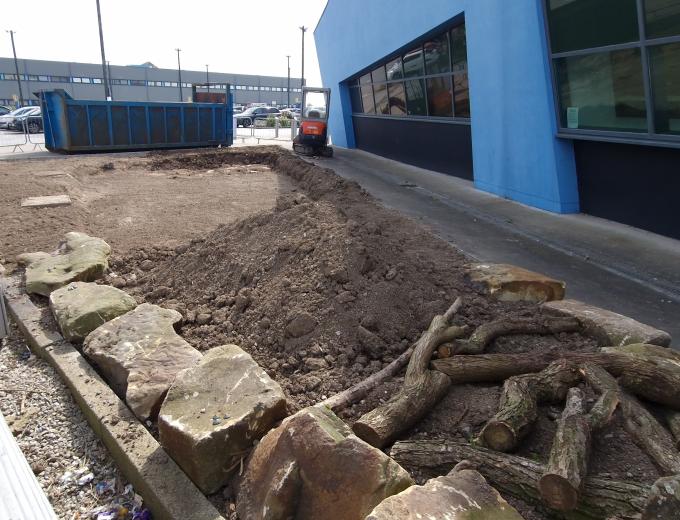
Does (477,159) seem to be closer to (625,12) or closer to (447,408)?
(625,12)

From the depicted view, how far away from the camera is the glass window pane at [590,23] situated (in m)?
7.64

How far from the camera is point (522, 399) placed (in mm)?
3109

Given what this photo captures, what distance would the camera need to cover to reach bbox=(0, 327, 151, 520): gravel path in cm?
329

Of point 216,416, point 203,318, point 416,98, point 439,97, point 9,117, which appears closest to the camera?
point 216,416

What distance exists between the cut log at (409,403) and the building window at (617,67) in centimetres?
576

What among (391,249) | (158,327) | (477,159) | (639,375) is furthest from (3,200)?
(639,375)

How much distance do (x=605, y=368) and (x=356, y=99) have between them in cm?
2032

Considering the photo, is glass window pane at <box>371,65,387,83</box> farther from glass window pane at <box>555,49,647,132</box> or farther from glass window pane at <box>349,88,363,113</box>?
glass window pane at <box>555,49,647,132</box>

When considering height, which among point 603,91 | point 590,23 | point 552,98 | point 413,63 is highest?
point 413,63

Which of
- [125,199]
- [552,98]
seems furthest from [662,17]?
[125,199]

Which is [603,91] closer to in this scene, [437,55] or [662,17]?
[662,17]

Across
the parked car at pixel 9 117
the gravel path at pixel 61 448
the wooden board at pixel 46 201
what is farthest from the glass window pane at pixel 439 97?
the parked car at pixel 9 117

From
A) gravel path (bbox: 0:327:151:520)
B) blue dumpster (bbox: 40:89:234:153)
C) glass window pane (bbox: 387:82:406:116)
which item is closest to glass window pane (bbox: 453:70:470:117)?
glass window pane (bbox: 387:82:406:116)

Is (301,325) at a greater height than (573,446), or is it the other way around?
(301,325)
